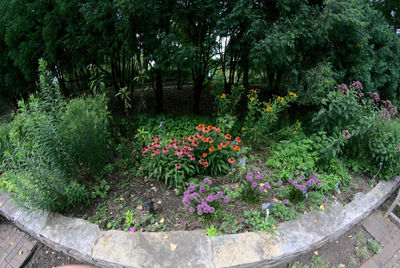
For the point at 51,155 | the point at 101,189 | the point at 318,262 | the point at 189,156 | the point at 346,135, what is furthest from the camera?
the point at 346,135

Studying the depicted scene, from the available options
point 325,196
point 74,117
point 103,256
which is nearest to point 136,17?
point 74,117


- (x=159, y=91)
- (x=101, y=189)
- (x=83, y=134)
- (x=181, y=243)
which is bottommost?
(x=181, y=243)

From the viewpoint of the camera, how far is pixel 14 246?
248cm

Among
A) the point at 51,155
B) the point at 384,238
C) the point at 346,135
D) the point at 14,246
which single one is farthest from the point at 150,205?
the point at 384,238

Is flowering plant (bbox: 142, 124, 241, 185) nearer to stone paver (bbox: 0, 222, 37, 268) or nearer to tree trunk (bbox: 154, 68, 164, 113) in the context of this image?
stone paver (bbox: 0, 222, 37, 268)

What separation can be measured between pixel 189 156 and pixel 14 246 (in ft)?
7.18

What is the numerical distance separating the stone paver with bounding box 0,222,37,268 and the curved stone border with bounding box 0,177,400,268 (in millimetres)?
167

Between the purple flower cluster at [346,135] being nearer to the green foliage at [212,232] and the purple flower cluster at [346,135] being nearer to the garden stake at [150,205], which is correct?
the green foliage at [212,232]

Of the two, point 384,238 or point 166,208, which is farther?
point 384,238

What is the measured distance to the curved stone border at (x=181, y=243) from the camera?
196 centimetres

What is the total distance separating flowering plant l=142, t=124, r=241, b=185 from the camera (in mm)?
2631

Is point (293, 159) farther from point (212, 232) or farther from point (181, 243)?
point (181, 243)

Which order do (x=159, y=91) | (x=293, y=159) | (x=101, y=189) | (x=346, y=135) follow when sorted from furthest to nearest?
1. (x=159, y=91)
2. (x=293, y=159)
3. (x=346, y=135)
4. (x=101, y=189)

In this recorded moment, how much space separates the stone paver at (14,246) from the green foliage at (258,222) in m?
2.34
